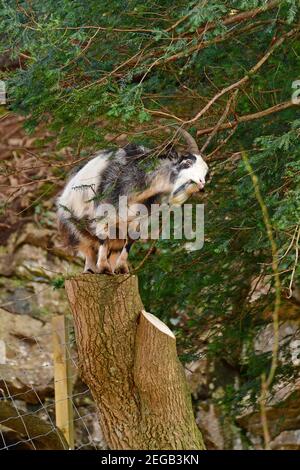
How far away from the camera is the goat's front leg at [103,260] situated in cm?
638

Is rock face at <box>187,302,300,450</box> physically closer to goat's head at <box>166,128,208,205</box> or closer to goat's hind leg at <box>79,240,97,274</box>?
goat's hind leg at <box>79,240,97,274</box>

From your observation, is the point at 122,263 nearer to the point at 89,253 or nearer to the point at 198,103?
the point at 89,253

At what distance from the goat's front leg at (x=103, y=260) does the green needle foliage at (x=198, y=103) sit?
77 centimetres

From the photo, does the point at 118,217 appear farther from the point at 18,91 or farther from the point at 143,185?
the point at 18,91

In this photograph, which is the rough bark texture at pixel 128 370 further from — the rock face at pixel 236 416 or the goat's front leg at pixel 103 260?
the rock face at pixel 236 416

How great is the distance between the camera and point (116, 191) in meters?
6.52

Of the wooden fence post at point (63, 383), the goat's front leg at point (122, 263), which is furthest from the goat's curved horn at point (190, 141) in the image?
the wooden fence post at point (63, 383)

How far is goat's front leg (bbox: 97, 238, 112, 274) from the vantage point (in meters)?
6.38

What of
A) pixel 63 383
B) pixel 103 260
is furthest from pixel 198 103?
pixel 63 383

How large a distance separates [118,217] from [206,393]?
4650 millimetres

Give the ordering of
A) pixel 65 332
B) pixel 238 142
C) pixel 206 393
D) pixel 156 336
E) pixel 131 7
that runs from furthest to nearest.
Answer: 1. pixel 206 393
2. pixel 238 142
3. pixel 131 7
4. pixel 65 332
5. pixel 156 336

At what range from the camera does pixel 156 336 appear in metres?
5.46

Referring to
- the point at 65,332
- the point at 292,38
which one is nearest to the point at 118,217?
the point at 65,332

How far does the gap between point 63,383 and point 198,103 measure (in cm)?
321
